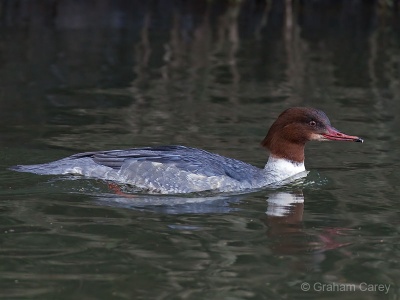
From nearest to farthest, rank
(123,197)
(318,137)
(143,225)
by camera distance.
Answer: (143,225) < (123,197) < (318,137)

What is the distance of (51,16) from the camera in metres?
19.5

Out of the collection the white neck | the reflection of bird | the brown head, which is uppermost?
the brown head

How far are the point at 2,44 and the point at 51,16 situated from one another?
3.44m

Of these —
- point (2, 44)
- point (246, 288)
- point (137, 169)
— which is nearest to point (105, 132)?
point (137, 169)

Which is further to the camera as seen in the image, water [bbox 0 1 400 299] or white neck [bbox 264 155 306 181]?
white neck [bbox 264 155 306 181]

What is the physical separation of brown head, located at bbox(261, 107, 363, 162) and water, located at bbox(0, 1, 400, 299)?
1.07 feet

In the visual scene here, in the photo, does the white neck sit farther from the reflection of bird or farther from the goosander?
the reflection of bird

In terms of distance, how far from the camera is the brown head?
8.90 m

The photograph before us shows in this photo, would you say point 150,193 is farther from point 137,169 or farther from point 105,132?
point 105,132

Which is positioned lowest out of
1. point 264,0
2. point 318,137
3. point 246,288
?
point 246,288

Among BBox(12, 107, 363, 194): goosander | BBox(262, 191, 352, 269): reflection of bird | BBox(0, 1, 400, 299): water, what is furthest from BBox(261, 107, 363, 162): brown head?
BBox(262, 191, 352, 269): reflection of bird

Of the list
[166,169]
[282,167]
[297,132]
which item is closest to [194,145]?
[282,167]

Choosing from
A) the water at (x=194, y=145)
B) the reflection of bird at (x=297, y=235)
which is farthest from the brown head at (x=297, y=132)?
the reflection of bird at (x=297, y=235)

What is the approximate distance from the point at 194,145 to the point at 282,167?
54.4 inches
